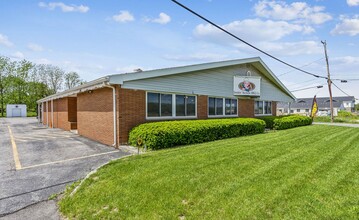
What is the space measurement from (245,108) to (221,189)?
1294cm

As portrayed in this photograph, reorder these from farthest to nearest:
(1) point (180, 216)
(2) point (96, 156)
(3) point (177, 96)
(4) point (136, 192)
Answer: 1. (3) point (177, 96)
2. (2) point (96, 156)
3. (4) point (136, 192)
4. (1) point (180, 216)

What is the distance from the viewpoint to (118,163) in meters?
6.21

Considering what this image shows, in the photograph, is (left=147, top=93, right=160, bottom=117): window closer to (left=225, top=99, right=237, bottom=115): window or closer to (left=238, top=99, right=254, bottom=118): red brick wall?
(left=225, top=99, right=237, bottom=115): window

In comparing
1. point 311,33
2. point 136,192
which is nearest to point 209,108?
point 311,33

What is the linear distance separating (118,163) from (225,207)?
11.6ft

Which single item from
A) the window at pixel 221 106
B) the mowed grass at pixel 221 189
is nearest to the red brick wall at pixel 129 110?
the mowed grass at pixel 221 189

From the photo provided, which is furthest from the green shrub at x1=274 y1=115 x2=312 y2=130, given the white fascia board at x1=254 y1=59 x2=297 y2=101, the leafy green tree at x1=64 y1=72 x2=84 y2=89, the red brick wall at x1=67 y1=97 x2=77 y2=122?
the leafy green tree at x1=64 y1=72 x2=84 y2=89

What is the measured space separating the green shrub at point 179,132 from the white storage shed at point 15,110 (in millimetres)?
50287

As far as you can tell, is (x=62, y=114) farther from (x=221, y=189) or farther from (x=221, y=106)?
(x=221, y=189)

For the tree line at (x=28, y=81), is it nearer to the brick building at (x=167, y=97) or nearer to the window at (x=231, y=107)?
the brick building at (x=167, y=97)

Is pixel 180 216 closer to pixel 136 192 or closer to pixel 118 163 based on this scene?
pixel 136 192

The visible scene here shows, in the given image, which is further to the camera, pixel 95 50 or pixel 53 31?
pixel 95 50

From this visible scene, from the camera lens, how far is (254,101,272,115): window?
17906 mm

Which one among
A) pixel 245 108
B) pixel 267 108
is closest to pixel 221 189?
pixel 245 108
